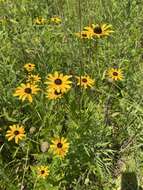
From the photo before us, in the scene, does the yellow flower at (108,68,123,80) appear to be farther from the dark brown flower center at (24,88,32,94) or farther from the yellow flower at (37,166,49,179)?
the yellow flower at (37,166,49,179)

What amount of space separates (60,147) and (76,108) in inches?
14.1

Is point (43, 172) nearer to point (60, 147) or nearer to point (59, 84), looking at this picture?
point (60, 147)

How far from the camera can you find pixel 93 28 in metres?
2.55

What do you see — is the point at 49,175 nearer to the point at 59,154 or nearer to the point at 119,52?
the point at 59,154

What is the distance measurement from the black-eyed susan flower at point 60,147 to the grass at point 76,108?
0.05m

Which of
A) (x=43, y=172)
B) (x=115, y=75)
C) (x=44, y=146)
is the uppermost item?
(x=115, y=75)

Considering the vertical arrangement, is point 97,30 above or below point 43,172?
above

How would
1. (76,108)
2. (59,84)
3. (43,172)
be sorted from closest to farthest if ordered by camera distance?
(43,172)
(59,84)
(76,108)

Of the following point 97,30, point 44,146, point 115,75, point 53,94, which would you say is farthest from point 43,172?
point 97,30

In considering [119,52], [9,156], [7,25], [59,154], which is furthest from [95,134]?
[7,25]

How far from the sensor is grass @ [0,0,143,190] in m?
2.38

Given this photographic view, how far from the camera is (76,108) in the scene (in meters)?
2.48

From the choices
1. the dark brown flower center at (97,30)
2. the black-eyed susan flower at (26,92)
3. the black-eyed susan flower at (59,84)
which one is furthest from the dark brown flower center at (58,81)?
the dark brown flower center at (97,30)

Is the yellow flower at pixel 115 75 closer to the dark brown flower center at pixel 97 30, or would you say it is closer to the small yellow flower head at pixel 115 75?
the small yellow flower head at pixel 115 75
